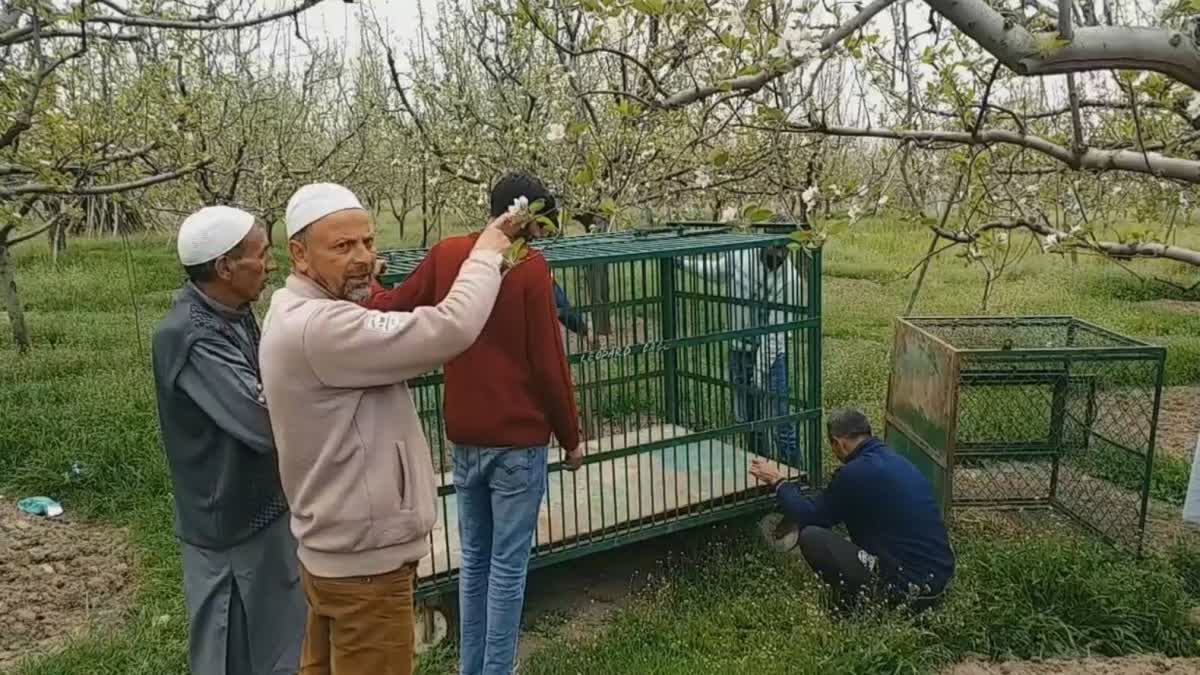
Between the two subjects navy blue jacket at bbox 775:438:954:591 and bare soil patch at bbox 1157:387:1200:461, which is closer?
navy blue jacket at bbox 775:438:954:591

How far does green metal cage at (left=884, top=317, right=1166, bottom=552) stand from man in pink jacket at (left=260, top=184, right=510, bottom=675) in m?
3.30

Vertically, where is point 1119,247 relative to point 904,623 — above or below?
above

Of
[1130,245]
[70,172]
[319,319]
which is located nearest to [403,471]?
[319,319]

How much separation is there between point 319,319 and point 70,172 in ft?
12.9

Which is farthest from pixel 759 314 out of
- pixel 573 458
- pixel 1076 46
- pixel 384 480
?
pixel 1076 46

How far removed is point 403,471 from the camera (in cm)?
251

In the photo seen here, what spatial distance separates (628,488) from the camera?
15.7ft

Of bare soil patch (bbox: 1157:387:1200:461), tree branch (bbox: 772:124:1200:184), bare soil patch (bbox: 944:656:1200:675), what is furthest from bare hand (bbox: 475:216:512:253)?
bare soil patch (bbox: 1157:387:1200:461)

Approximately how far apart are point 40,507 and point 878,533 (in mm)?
4910

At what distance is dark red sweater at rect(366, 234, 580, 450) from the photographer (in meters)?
3.37

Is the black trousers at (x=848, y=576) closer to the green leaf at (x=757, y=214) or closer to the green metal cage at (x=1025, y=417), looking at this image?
the green metal cage at (x=1025, y=417)

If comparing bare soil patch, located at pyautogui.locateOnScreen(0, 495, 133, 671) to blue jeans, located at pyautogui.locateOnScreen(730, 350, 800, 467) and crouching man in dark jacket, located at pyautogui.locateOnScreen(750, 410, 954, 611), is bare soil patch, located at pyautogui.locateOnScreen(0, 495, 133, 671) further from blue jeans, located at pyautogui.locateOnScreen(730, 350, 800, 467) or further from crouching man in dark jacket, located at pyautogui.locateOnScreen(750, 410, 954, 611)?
crouching man in dark jacket, located at pyautogui.locateOnScreen(750, 410, 954, 611)

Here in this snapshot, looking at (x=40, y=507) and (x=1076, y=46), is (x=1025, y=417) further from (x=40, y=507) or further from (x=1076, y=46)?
(x=40, y=507)

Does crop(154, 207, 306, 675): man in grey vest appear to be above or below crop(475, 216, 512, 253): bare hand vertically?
below
